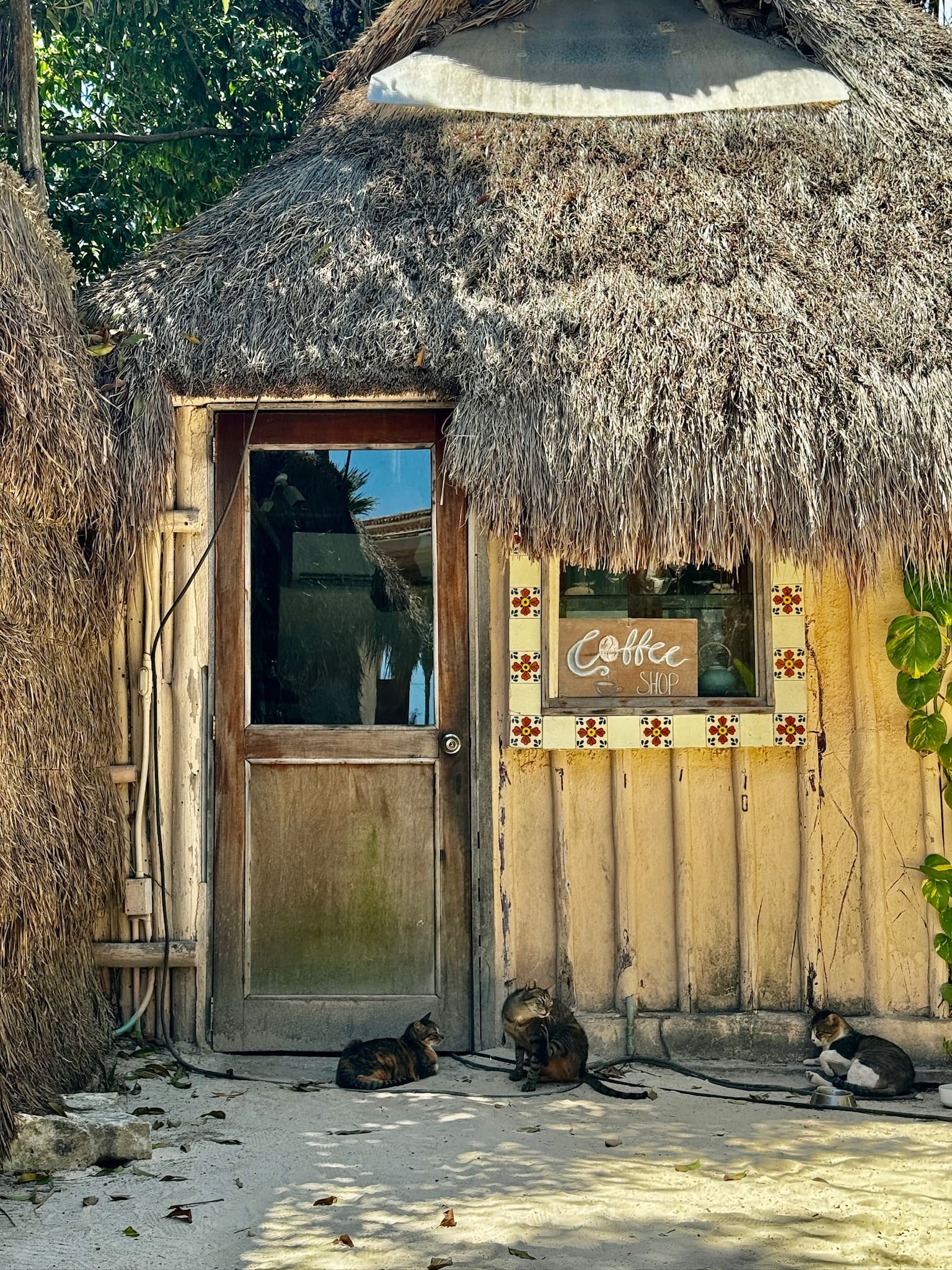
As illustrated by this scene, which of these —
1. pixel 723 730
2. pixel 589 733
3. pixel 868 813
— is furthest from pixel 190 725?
pixel 868 813

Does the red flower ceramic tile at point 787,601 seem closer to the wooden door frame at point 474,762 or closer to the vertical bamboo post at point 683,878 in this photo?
the vertical bamboo post at point 683,878

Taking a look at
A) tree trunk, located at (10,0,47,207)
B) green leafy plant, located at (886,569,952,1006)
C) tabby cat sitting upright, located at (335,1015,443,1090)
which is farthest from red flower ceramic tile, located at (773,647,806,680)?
tree trunk, located at (10,0,47,207)

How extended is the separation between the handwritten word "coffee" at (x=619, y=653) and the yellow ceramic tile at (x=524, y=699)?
0.66 feet

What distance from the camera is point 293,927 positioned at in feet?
16.0

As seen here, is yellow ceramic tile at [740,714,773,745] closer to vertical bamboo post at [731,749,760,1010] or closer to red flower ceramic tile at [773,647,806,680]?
vertical bamboo post at [731,749,760,1010]

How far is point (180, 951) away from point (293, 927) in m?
0.45

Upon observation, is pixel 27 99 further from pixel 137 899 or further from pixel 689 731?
pixel 689 731

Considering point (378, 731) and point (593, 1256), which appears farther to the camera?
point (378, 731)

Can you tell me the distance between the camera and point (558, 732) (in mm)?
4820

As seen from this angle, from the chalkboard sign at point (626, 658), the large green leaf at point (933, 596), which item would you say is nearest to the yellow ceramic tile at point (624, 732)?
the chalkboard sign at point (626, 658)

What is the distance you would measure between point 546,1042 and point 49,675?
2.22m

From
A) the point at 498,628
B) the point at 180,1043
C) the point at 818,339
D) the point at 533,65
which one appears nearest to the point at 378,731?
the point at 498,628

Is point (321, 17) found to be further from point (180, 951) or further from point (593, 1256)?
point (593, 1256)

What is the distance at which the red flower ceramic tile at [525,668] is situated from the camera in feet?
15.9
